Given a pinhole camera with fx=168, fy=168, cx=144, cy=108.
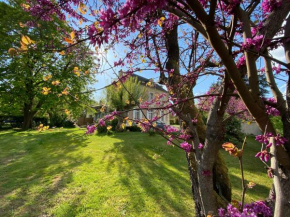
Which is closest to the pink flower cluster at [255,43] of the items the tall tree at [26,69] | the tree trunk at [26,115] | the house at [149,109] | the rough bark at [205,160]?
the rough bark at [205,160]

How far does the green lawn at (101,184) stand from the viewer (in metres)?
3.11

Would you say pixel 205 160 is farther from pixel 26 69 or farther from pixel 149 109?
pixel 26 69

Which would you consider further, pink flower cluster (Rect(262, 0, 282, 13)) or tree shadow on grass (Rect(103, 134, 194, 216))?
tree shadow on grass (Rect(103, 134, 194, 216))

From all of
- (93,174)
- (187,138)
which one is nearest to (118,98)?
(93,174)

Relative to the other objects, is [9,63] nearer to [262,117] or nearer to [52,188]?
[52,188]

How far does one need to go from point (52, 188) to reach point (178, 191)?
2.90 metres

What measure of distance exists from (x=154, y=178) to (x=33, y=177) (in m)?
3.25

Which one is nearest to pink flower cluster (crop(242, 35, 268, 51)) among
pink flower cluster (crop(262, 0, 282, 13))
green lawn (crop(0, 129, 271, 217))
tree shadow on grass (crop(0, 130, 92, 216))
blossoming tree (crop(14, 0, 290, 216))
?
blossoming tree (crop(14, 0, 290, 216))

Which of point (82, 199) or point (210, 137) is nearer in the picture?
point (210, 137)

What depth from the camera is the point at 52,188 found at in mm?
3881

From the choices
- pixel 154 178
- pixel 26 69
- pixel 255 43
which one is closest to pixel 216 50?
pixel 255 43

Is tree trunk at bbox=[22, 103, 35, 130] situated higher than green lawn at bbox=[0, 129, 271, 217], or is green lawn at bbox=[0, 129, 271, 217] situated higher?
tree trunk at bbox=[22, 103, 35, 130]

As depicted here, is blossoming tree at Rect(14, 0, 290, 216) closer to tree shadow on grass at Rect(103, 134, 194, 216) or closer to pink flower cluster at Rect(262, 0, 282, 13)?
pink flower cluster at Rect(262, 0, 282, 13)

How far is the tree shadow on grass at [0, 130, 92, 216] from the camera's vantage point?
3.16 metres
